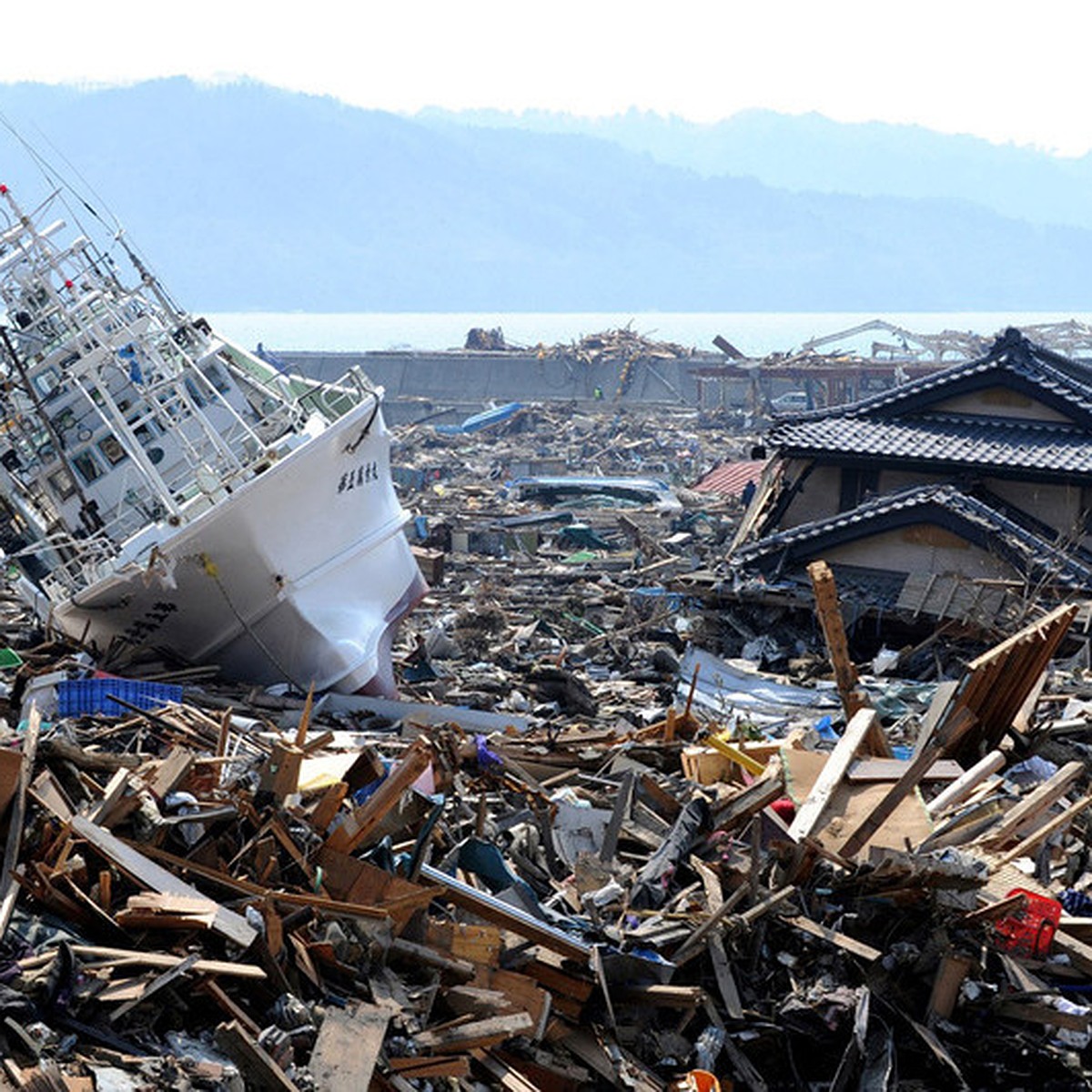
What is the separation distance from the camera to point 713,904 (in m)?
9.18

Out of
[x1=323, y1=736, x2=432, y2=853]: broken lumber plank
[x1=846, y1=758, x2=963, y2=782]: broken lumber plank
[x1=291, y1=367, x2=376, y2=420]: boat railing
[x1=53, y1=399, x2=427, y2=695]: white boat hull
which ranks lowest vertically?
[x1=53, y1=399, x2=427, y2=695]: white boat hull

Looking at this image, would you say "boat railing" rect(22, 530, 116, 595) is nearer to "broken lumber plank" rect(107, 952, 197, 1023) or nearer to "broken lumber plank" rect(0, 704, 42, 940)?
"broken lumber plank" rect(0, 704, 42, 940)

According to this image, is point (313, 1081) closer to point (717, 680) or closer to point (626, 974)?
point (626, 974)

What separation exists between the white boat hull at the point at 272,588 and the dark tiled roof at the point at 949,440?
7.53m

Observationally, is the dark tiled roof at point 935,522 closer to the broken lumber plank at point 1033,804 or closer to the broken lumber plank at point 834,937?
the broken lumber plank at point 1033,804

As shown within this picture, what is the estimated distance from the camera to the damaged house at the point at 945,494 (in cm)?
1980

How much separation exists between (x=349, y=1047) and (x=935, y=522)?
1466cm

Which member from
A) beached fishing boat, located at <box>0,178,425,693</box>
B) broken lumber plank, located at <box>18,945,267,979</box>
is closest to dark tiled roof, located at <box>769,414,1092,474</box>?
beached fishing boat, located at <box>0,178,425,693</box>

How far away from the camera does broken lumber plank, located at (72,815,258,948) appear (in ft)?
26.0

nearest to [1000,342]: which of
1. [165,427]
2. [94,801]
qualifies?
[165,427]

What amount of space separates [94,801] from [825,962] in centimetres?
403

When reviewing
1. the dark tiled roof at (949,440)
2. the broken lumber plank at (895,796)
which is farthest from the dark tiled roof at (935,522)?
the broken lumber plank at (895,796)

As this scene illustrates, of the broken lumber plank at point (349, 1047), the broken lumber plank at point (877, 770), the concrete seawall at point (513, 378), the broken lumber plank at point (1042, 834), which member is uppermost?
the broken lumber plank at point (877, 770)

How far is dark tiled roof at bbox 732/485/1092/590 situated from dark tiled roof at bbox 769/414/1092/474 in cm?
95
